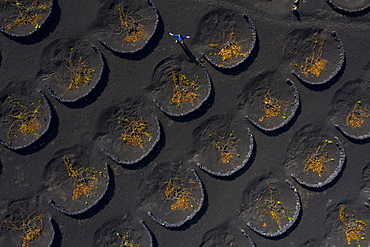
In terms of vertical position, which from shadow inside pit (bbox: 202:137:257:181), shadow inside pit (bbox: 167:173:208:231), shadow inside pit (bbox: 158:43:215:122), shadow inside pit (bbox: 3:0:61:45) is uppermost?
shadow inside pit (bbox: 3:0:61:45)

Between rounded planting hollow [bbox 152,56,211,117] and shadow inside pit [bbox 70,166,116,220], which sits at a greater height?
rounded planting hollow [bbox 152,56,211,117]

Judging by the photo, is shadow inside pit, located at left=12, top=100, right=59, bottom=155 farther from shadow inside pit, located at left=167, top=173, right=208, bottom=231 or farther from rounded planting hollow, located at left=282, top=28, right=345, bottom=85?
rounded planting hollow, located at left=282, top=28, right=345, bottom=85

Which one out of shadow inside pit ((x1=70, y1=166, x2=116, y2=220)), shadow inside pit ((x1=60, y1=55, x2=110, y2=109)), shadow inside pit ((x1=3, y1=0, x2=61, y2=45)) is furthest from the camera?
shadow inside pit ((x1=70, y1=166, x2=116, y2=220))

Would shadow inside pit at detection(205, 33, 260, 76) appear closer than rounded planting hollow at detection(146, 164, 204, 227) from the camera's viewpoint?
Yes

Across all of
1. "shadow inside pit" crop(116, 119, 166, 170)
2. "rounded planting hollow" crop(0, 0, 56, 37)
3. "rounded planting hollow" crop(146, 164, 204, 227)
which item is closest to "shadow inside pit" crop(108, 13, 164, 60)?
"shadow inside pit" crop(116, 119, 166, 170)

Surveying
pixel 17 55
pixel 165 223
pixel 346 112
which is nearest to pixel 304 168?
pixel 346 112

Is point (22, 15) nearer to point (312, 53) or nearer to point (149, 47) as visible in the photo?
point (149, 47)
